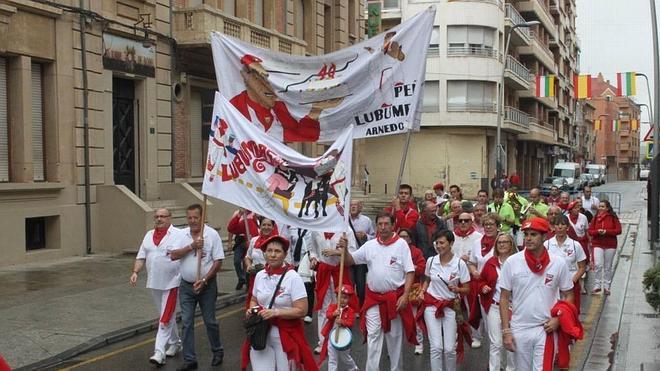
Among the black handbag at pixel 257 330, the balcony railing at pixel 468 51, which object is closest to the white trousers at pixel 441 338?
the black handbag at pixel 257 330

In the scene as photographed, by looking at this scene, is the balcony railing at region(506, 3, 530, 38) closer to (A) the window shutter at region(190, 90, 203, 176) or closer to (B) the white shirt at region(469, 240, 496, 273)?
(A) the window shutter at region(190, 90, 203, 176)

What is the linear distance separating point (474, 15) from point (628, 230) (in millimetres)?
23145

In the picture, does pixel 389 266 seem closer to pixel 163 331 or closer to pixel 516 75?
pixel 163 331

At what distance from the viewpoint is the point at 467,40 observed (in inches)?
1880

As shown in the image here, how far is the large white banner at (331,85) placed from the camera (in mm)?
9367

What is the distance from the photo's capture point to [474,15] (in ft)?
156

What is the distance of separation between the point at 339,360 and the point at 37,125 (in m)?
11.5

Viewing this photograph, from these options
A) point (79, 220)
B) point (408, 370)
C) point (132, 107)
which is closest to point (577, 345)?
point (408, 370)

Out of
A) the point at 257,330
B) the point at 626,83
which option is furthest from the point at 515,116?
the point at 257,330

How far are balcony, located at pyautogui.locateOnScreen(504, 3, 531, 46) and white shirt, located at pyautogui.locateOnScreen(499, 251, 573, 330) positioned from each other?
4670 centimetres

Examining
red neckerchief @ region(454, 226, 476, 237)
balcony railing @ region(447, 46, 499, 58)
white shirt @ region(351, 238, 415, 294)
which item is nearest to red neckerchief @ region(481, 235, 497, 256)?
red neckerchief @ region(454, 226, 476, 237)

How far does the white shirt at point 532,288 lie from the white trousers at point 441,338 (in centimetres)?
120

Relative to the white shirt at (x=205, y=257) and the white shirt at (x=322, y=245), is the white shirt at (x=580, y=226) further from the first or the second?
the white shirt at (x=205, y=257)

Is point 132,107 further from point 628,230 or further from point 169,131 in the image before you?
point 628,230
